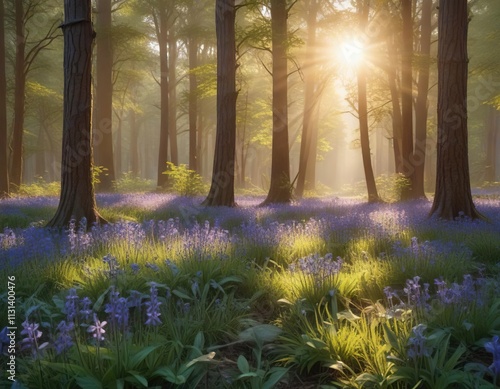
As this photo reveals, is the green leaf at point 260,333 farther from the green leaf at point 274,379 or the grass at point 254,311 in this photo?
the green leaf at point 274,379

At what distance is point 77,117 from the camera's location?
697 cm

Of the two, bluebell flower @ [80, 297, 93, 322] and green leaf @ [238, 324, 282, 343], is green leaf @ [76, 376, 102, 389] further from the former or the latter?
green leaf @ [238, 324, 282, 343]

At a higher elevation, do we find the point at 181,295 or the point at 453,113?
the point at 453,113

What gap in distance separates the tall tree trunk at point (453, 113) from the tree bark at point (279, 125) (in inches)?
217

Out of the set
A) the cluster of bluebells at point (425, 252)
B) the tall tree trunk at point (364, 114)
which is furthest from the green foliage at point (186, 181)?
the cluster of bluebells at point (425, 252)

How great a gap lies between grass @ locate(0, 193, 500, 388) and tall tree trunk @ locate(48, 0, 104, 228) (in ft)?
3.99

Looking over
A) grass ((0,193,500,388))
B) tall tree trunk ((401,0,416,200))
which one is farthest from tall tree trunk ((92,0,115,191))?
grass ((0,193,500,388))

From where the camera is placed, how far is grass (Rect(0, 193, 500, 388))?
229 centimetres

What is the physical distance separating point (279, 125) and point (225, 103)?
2.47m

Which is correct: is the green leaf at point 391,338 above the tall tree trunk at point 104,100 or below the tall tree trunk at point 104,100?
below

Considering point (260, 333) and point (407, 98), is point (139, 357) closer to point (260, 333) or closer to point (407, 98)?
point (260, 333)

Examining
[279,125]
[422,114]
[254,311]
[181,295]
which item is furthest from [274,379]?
[422,114]

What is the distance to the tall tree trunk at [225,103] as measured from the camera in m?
11.0

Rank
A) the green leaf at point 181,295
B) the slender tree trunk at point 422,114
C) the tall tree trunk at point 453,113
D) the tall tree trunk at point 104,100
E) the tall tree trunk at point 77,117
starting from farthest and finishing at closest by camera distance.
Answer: the tall tree trunk at point 104,100 < the slender tree trunk at point 422,114 < the tall tree trunk at point 453,113 < the tall tree trunk at point 77,117 < the green leaf at point 181,295
